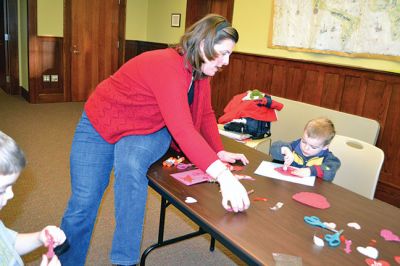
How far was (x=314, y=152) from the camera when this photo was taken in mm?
1852

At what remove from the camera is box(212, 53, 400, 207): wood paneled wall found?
10.9ft

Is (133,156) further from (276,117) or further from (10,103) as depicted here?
(10,103)

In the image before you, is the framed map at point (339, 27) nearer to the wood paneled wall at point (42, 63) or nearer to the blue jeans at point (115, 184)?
the blue jeans at point (115, 184)

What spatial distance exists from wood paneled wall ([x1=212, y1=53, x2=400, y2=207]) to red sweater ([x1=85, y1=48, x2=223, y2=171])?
7.45 feet

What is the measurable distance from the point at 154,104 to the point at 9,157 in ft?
2.16

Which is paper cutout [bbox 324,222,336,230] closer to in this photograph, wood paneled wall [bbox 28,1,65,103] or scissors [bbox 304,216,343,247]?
scissors [bbox 304,216,343,247]

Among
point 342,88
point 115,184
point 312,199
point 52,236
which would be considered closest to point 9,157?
point 52,236

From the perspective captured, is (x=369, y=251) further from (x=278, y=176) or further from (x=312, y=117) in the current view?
(x=312, y=117)

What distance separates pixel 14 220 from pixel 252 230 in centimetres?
202

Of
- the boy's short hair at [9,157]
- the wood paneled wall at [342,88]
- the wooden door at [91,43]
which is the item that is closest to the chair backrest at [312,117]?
the wood paneled wall at [342,88]

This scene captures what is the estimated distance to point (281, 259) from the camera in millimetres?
982

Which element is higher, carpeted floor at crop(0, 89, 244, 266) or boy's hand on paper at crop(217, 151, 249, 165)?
boy's hand on paper at crop(217, 151, 249, 165)

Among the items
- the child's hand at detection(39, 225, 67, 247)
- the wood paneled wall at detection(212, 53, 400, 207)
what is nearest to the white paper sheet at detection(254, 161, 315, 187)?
the child's hand at detection(39, 225, 67, 247)

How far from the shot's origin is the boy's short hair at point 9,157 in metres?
0.92
